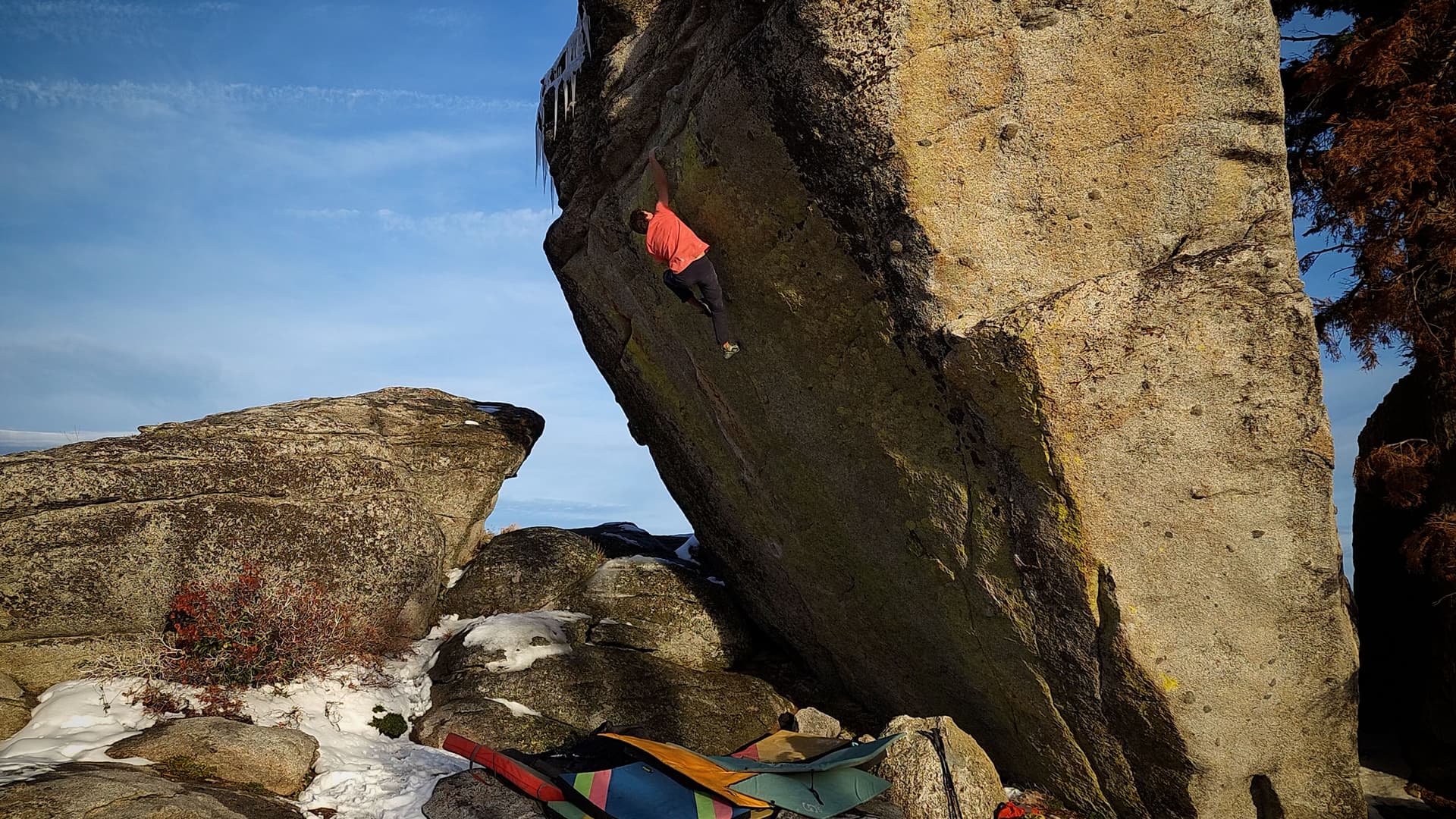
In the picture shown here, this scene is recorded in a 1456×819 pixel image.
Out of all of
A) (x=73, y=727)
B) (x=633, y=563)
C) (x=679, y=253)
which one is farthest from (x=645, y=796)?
(x=633, y=563)

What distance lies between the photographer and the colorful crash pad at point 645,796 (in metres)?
8.52

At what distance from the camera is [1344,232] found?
35.9 feet

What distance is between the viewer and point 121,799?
25.3ft

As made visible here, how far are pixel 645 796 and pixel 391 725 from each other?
427 centimetres

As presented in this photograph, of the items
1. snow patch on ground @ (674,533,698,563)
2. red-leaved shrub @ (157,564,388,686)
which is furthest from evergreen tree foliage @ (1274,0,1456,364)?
red-leaved shrub @ (157,564,388,686)

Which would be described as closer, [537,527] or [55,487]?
[55,487]

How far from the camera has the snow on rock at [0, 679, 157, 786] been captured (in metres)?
8.53

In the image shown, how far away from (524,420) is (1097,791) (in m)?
11.6

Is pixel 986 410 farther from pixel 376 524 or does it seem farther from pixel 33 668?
pixel 33 668

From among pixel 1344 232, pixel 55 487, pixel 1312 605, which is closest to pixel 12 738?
pixel 55 487

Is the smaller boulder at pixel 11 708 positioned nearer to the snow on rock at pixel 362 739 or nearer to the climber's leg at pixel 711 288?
the snow on rock at pixel 362 739

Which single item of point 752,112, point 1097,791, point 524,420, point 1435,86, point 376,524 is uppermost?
point 1435,86

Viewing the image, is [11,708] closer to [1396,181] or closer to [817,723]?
[817,723]

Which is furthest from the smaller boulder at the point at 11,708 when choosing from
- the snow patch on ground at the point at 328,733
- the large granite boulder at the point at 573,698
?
the large granite boulder at the point at 573,698
